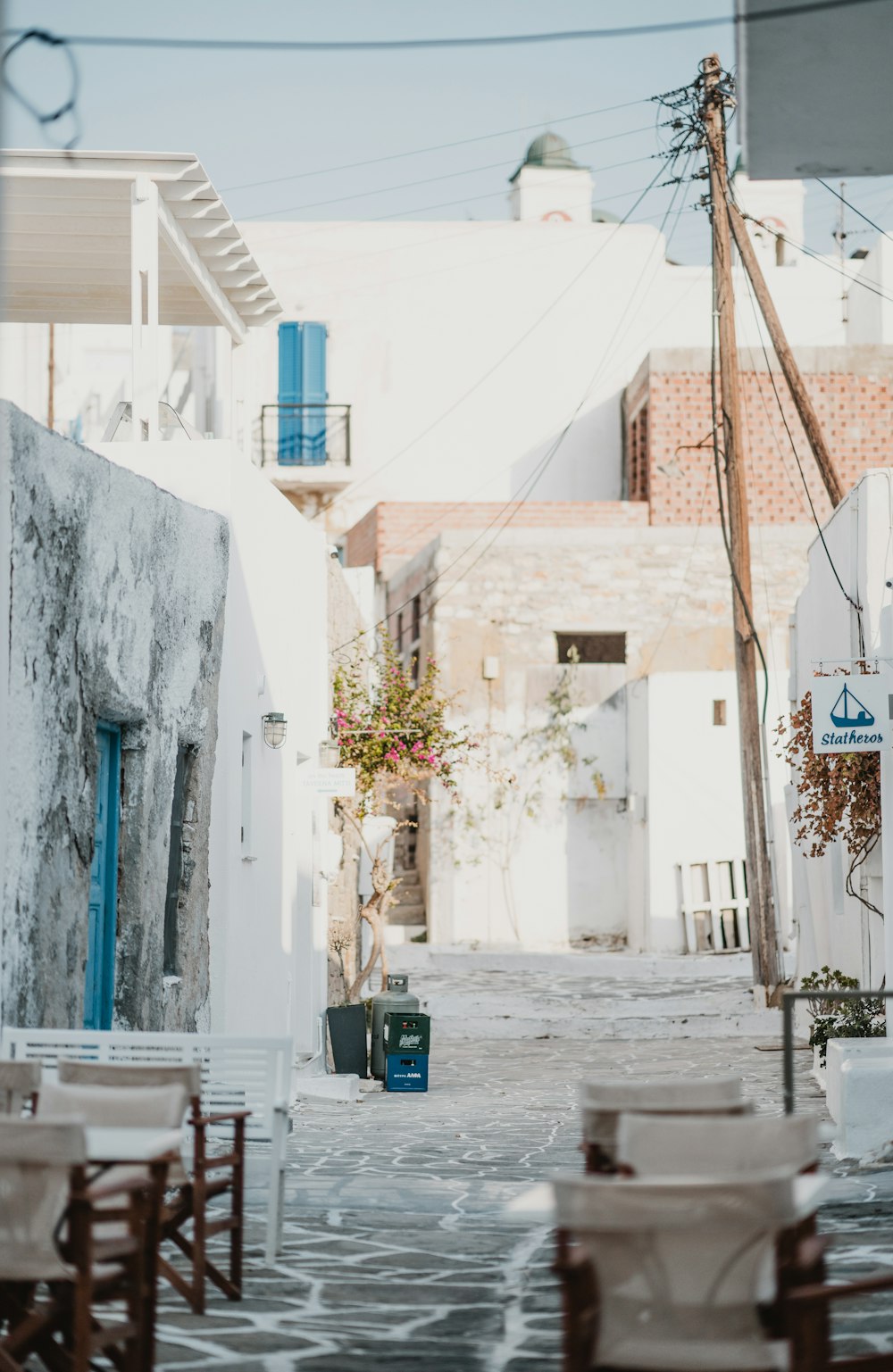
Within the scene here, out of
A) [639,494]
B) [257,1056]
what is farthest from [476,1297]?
[639,494]

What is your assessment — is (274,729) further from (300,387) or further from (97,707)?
(300,387)

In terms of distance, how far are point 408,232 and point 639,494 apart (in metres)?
6.74

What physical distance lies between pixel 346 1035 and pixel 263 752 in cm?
282

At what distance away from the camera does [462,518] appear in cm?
2795

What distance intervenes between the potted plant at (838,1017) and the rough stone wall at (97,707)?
4.09 metres

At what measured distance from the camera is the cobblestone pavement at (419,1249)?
526 centimetres

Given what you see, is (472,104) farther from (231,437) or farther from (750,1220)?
(750,1220)

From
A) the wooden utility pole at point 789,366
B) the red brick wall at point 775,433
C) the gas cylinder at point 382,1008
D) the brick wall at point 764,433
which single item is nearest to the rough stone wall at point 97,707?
the gas cylinder at point 382,1008

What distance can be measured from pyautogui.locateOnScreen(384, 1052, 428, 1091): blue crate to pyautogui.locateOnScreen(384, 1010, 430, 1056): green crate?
0.04 m

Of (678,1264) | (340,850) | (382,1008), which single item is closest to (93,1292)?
(678,1264)

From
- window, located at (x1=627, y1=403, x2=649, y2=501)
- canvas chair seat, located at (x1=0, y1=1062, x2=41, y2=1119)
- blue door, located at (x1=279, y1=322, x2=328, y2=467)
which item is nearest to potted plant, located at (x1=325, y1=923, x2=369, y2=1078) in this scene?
canvas chair seat, located at (x1=0, y1=1062, x2=41, y2=1119)

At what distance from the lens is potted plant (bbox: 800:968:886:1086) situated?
11.5 m

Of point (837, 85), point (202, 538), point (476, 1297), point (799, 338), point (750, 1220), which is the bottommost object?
point (476, 1297)

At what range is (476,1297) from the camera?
600 cm
